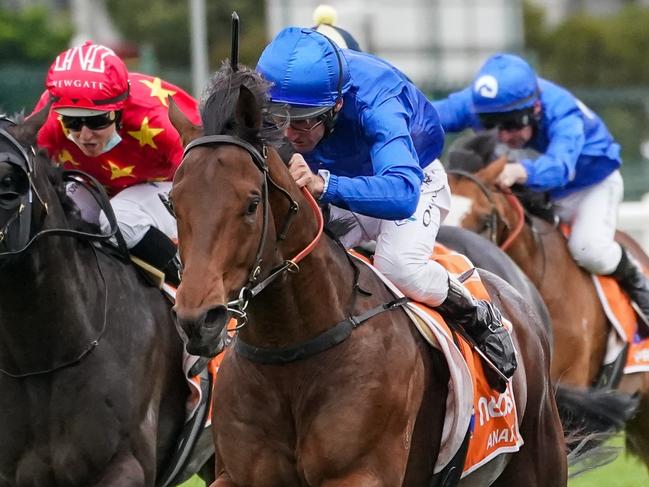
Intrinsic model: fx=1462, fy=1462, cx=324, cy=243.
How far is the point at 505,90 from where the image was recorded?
26.0 feet

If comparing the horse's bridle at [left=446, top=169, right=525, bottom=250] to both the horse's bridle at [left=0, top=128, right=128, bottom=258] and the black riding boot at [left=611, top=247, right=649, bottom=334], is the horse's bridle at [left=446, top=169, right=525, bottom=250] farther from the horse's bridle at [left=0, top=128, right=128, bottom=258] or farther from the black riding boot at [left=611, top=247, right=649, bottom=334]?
the horse's bridle at [left=0, top=128, right=128, bottom=258]

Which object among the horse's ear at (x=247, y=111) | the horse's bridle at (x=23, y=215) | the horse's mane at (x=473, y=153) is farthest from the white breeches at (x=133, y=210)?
the horse's mane at (x=473, y=153)

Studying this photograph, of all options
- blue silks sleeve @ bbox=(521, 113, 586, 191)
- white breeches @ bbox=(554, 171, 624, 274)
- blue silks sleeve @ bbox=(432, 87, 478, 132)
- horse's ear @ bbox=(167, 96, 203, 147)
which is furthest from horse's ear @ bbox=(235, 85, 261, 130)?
white breeches @ bbox=(554, 171, 624, 274)

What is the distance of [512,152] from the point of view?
Result: 334 inches

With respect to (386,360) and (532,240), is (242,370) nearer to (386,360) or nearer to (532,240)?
(386,360)

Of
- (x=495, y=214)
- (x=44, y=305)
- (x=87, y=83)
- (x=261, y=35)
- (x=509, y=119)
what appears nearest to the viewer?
(x=44, y=305)

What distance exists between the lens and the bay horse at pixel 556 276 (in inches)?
308

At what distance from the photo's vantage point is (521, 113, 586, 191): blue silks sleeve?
25.9ft

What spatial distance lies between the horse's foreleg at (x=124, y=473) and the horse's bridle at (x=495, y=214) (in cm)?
308

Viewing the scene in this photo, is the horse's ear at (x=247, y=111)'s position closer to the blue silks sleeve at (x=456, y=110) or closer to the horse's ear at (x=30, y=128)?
the horse's ear at (x=30, y=128)

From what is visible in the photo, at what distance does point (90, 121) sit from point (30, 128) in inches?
17.7

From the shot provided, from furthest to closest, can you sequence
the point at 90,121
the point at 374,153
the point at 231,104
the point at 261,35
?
1. the point at 261,35
2. the point at 90,121
3. the point at 374,153
4. the point at 231,104

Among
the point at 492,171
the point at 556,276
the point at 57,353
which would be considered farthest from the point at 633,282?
the point at 57,353

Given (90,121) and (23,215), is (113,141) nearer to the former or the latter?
(90,121)
